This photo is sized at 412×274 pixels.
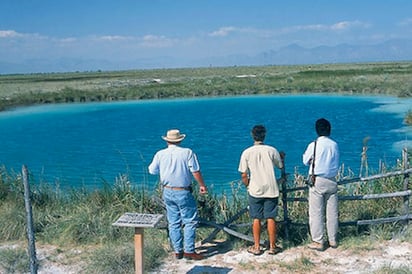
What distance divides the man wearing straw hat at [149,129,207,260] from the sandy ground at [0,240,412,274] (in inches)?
9.5

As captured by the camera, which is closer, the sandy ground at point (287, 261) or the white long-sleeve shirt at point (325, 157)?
the sandy ground at point (287, 261)

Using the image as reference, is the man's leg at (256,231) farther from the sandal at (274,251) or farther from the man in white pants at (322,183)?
the man in white pants at (322,183)

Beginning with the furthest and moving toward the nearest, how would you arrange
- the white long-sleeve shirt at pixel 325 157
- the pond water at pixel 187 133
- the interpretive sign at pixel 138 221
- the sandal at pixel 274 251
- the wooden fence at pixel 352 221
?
the pond water at pixel 187 133
the wooden fence at pixel 352 221
the sandal at pixel 274 251
the white long-sleeve shirt at pixel 325 157
the interpretive sign at pixel 138 221

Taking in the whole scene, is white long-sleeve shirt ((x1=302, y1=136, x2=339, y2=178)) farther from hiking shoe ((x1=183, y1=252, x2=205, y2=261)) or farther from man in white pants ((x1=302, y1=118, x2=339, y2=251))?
hiking shoe ((x1=183, y1=252, x2=205, y2=261))

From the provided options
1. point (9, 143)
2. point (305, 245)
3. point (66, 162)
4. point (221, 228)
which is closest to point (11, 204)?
point (221, 228)

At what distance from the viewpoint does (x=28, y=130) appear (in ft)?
89.6

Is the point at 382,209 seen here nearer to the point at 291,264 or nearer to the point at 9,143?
the point at 291,264

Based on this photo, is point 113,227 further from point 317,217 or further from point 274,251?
Answer: point 317,217

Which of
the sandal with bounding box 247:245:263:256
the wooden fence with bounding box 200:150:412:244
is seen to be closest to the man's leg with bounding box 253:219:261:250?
the sandal with bounding box 247:245:263:256

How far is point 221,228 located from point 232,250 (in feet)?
1.11

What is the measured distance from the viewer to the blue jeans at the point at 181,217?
5590 mm

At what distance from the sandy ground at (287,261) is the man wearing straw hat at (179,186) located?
240mm

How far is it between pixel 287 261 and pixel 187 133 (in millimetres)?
18088

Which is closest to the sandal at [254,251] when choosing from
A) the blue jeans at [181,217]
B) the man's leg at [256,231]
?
the man's leg at [256,231]
